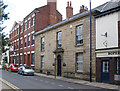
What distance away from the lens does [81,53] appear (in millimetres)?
18625

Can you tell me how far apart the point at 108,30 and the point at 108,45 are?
1.40 meters

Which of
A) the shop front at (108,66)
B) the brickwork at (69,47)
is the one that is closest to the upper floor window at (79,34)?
the brickwork at (69,47)

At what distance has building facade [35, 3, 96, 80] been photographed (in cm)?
1773

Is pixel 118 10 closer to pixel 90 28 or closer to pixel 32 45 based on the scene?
pixel 90 28

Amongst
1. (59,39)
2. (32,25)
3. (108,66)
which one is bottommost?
(108,66)

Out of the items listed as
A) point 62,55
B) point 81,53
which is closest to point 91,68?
point 81,53

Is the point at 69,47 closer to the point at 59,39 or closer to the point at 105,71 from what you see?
the point at 59,39

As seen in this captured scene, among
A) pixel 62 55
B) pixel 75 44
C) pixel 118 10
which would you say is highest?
pixel 118 10

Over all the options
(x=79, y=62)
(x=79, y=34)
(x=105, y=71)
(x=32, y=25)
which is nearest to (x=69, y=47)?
(x=79, y=34)

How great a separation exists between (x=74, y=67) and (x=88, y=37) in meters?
4.16

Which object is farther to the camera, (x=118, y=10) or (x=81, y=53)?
(x=81, y=53)

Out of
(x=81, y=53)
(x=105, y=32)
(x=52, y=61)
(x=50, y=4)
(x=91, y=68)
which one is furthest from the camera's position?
(x=50, y=4)

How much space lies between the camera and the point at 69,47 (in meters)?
20.5

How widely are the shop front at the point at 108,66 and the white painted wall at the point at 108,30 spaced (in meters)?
0.64
